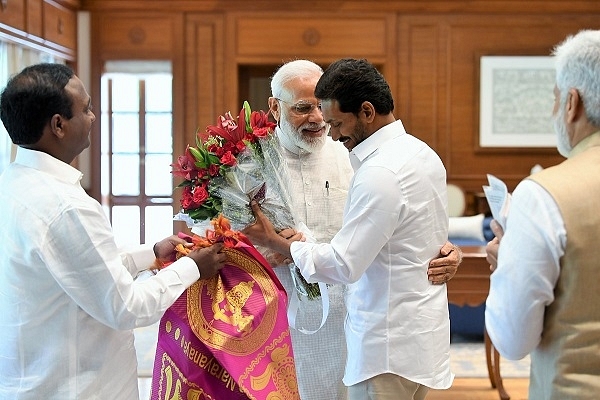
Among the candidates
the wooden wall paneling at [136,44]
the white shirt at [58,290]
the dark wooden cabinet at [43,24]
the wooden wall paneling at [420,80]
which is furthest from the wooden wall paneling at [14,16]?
the white shirt at [58,290]

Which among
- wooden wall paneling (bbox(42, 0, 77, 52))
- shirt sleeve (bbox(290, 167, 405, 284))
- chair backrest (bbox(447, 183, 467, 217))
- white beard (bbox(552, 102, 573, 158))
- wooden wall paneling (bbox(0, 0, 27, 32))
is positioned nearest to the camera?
white beard (bbox(552, 102, 573, 158))

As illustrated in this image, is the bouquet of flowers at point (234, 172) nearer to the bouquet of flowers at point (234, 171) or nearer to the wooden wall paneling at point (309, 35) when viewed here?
the bouquet of flowers at point (234, 171)

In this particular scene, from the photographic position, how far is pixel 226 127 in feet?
8.16

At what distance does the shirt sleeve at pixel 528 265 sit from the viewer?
1483 mm

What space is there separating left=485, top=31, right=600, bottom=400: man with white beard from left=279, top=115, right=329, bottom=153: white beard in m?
1.34

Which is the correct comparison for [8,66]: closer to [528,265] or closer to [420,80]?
[420,80]

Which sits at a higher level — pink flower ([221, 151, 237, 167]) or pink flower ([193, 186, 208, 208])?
pink flower ([221, 151, 237, 167])

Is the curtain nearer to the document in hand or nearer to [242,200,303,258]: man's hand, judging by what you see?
[242,200,303,258]: man's hand

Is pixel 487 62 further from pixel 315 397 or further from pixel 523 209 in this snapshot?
pixel 523 209

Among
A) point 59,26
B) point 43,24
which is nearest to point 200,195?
point 43,24

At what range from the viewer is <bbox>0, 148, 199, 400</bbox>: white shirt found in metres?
1.79

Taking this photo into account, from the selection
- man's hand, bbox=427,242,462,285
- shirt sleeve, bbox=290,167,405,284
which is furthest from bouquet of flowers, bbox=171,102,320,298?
man's hand, bbox=427,242,462,285

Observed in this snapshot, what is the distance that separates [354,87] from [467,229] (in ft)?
15.7

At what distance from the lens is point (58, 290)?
184 centimetres
